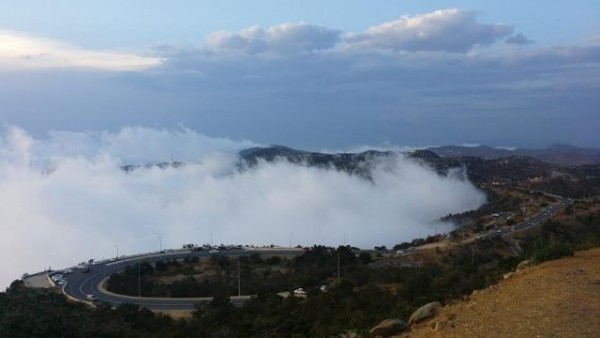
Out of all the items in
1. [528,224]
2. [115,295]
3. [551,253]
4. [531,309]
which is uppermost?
[551,253]

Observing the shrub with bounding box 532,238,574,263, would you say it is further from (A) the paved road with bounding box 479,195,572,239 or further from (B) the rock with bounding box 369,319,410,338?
(A) the paved road with bounding box 479,195,572,239

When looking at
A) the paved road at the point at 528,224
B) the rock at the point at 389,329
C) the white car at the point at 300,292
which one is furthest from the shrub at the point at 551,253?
the paved road at the point at 528,224

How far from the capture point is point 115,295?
49844mm

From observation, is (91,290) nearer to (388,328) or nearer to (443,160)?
(388,328)

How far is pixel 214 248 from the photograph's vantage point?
78.8 meters

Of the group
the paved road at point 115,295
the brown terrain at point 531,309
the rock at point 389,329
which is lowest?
the paved road at point 115,295

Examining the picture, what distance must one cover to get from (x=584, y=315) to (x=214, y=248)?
70.0 meters

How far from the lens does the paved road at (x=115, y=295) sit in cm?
4233

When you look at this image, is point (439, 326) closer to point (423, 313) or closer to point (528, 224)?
point (423, 313)

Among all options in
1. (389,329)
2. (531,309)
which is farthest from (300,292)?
(531,309)

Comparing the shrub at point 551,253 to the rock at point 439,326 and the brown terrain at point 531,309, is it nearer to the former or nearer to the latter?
the brown terrain at point 531,309

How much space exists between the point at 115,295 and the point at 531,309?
4356 centimetres

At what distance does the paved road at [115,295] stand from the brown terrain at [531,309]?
24.7 meters

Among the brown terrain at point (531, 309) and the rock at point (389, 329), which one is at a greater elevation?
the brown terrain at point (531, 309)
